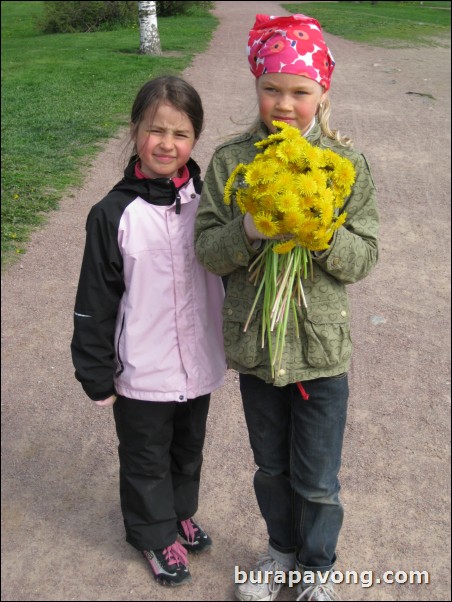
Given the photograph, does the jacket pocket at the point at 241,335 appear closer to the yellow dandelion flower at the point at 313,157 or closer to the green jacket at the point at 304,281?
the green jacket at the point at 304,281

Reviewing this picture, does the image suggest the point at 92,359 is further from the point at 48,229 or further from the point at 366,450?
the point at 48,229

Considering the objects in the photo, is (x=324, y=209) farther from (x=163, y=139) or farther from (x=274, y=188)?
(x=163, y=139)

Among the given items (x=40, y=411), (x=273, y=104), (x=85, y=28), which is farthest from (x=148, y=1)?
(x=273, y=104)

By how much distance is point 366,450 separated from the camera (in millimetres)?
3768

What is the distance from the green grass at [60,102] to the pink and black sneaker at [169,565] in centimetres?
321

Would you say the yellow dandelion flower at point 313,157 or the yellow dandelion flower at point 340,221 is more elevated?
the yellow dandelion flower at point 313,157

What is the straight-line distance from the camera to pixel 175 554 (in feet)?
9.81

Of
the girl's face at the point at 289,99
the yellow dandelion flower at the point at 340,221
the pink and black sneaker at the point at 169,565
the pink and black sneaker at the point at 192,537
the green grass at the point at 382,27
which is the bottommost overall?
the green grass at the point at 382,27

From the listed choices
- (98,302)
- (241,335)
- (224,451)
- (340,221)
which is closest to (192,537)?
(224,451)

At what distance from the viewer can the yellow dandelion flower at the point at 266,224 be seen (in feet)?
7.13

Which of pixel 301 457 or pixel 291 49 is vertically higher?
pixel 291 49

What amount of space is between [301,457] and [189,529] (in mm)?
769

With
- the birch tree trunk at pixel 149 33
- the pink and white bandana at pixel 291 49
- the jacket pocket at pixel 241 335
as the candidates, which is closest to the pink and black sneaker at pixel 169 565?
the jacket pocket at pixel 241 335

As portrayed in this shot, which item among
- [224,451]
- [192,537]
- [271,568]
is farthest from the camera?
[224,451]
